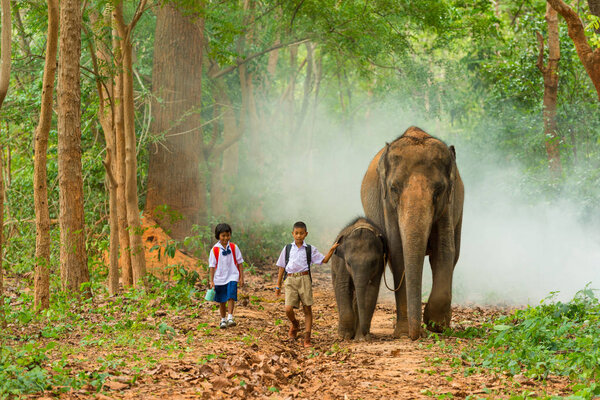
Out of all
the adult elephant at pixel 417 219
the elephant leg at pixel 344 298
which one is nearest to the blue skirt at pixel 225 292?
the elephant leg at pixel 344 298

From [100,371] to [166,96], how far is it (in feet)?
36.3

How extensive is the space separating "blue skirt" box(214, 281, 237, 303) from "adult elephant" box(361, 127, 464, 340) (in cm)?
212

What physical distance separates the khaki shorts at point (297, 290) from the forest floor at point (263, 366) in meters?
0.53

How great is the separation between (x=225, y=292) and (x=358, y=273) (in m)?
1.86

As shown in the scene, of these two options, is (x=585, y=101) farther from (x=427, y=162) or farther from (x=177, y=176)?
(x=427, y=162)

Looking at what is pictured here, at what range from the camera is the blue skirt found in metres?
9.04

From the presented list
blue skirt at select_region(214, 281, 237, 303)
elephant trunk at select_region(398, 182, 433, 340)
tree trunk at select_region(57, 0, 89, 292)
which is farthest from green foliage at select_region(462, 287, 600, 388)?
tree trunk at select_region(57, 0, 89, 292)

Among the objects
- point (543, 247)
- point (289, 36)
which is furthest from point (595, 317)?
point (289, 36)

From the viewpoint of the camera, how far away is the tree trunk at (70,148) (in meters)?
10.0

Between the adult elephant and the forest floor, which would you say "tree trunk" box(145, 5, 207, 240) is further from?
the adult elephant

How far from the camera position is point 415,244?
25.8 feet

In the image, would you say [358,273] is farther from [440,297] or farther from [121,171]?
[121,171]

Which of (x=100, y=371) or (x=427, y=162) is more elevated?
(x=427, y=162)

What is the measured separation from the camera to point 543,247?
16688 mm
